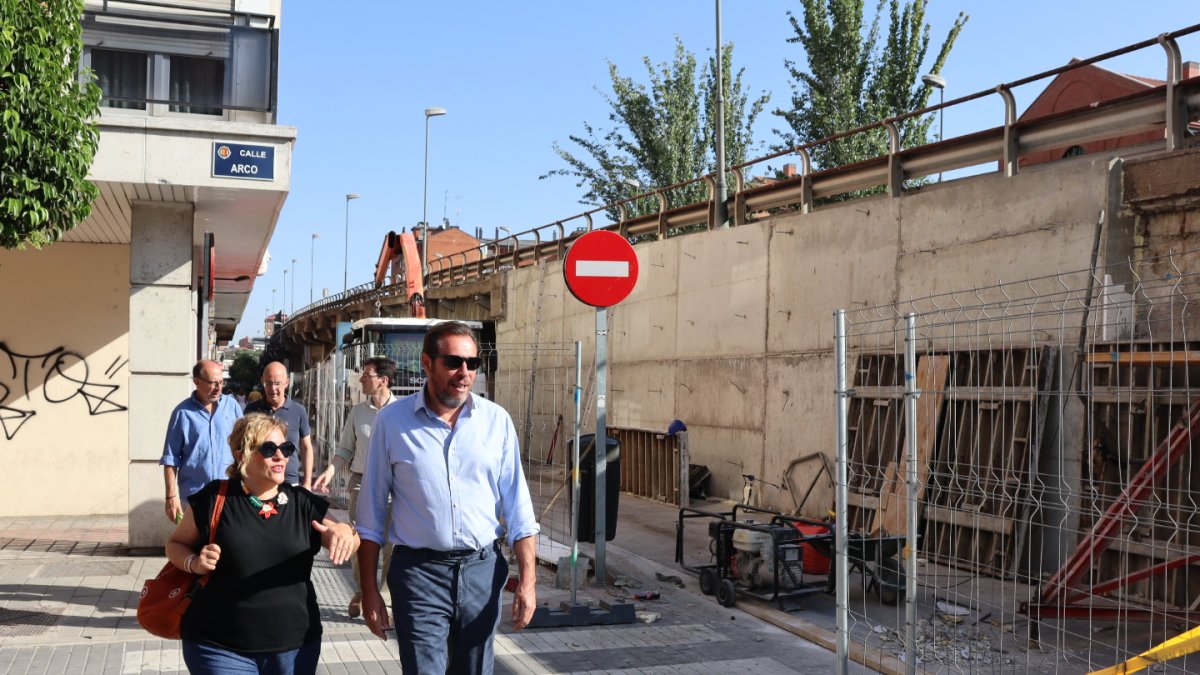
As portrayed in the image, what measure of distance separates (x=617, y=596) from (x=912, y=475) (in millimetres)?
4413

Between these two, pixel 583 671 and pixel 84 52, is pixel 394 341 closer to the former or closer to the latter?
pixel 84 52

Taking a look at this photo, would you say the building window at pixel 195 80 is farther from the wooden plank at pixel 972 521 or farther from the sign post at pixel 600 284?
the wooden plank at pixel 972 521

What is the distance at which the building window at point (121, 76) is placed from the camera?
10.2m

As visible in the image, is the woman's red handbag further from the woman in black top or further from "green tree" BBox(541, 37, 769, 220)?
"green tree" BBox(541, 37, 769, 220)

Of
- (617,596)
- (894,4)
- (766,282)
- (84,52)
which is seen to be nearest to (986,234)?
(766,282)

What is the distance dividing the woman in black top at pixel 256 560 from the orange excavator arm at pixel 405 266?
18682mm

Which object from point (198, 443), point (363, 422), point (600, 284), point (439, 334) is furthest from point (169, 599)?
point (600, 284)

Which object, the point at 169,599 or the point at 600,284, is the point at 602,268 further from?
the point at 169,599

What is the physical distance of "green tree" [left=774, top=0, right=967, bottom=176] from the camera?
31.0m

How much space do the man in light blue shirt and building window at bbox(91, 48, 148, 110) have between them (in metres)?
7.21

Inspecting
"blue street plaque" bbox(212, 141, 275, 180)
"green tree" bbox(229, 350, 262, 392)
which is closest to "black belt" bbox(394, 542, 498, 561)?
"blue street plaque" bbox(212, 141, 275, 180)

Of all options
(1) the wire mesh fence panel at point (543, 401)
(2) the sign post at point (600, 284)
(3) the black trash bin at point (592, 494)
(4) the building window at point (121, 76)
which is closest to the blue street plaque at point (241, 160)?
(4) the building window at point (121, 76)

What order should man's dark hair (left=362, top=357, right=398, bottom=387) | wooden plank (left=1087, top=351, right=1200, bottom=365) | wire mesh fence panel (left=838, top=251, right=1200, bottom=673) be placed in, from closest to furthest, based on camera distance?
wire mesh fence panel (left=838, top=251, right=1200, bottom=673), wooden plank (left=1087, top=351, right=1200, bottom=365), man's dark hair (left=362, top=357, right=398, bottom=387)

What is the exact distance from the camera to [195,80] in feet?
33.9
